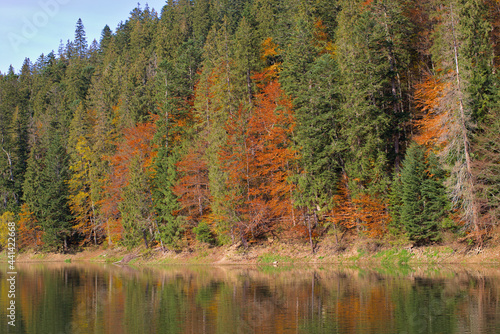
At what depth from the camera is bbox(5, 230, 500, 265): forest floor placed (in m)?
33.0

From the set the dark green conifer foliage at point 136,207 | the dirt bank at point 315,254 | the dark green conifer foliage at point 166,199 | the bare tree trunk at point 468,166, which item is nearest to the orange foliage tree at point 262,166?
the dirt bank at point 315,254

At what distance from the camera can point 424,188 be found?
34.8 m

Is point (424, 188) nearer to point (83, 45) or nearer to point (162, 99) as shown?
point (162, 99)

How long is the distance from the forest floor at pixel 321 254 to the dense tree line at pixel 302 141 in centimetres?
104

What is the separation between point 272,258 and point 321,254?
4.79 m

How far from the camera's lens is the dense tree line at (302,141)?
3397 centimetres

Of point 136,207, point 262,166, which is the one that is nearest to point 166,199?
point 136,207

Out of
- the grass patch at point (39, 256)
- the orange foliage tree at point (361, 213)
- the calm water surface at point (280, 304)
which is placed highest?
the orange foliage tree at point (361, 213)

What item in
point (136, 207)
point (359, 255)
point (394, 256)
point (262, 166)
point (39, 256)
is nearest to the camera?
point (394, 256)

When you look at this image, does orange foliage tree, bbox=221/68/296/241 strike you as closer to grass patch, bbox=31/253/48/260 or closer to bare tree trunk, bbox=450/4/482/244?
bare tree trunk, bbox=450/4/482/244

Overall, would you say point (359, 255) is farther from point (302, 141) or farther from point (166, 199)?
point (166, 199)

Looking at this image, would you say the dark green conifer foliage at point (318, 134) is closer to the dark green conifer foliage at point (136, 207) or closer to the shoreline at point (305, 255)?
the shoreline at point (305, 255)

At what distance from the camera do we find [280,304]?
2122cm

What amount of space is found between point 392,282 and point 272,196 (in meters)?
21.7
